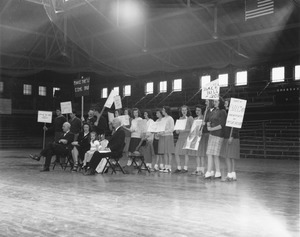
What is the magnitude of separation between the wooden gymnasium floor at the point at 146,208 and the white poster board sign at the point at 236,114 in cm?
112

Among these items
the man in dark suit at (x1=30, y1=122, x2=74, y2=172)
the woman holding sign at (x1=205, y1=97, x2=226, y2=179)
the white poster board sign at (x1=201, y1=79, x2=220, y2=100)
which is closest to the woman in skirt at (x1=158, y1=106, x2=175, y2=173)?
the white poster board sign at (x1=201, y1=79, x2=220, y2=100)

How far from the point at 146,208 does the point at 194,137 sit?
12.9ft

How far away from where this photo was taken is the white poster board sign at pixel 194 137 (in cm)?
797

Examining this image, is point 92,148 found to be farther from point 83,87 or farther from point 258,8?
point 258,8

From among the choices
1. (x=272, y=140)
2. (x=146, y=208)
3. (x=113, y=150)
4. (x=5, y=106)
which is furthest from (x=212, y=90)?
(x=5, y=106)

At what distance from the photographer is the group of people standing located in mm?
7250

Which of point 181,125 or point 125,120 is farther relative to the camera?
point 125,120

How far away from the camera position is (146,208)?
14.2 feet

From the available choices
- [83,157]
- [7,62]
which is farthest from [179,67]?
[83,157]

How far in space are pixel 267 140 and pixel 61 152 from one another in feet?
34.9

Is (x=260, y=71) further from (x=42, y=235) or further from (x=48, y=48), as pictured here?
(x=42, y=235)

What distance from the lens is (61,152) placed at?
29.0ft

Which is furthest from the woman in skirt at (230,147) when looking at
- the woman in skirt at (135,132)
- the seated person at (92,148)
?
the seated person at (92,148)

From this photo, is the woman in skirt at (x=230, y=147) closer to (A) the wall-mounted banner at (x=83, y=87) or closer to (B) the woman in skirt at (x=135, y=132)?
(B) the woman in skirt at (x=135, y=132)
